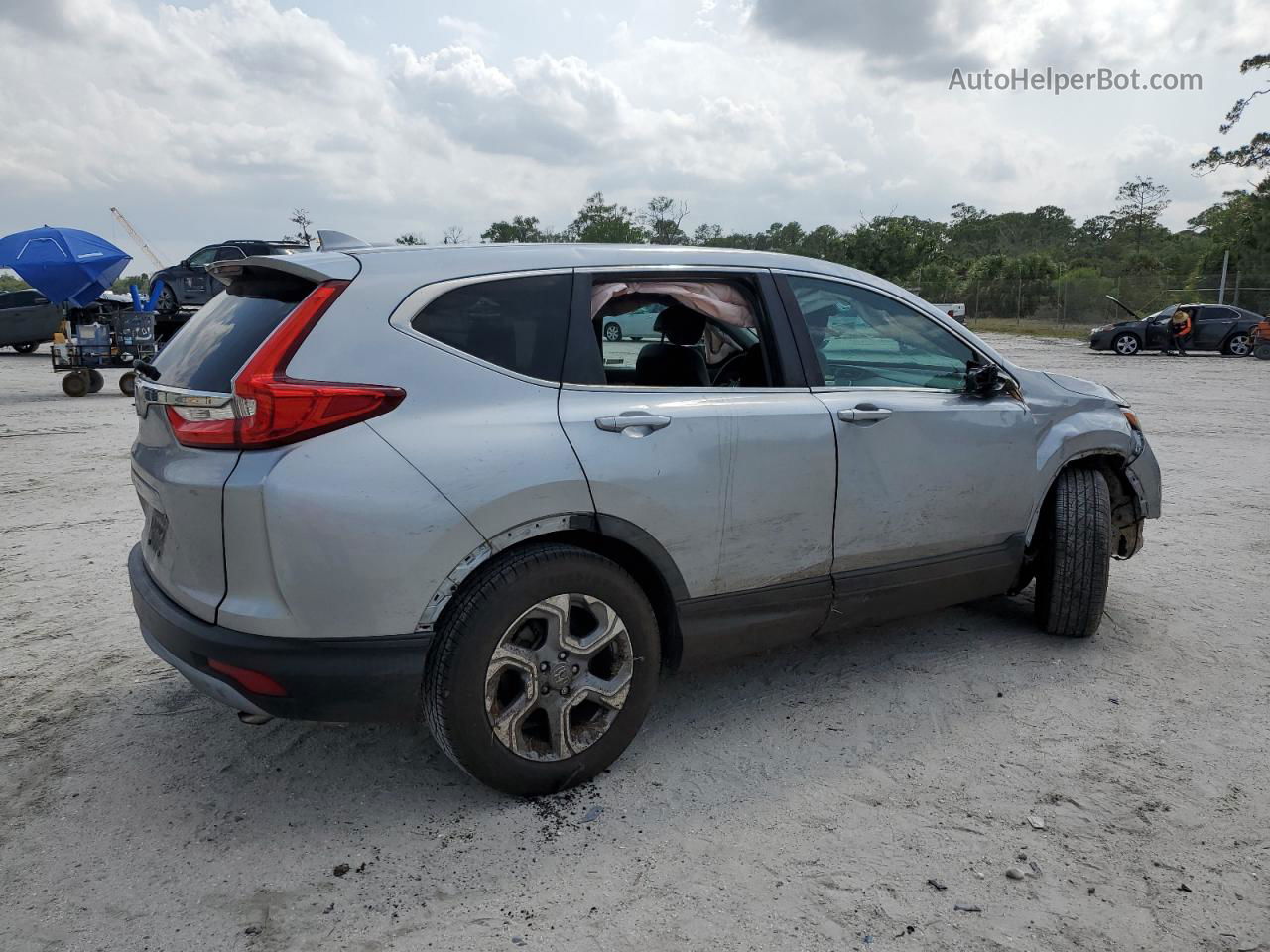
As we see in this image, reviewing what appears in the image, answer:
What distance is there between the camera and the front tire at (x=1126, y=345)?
26.0 meters

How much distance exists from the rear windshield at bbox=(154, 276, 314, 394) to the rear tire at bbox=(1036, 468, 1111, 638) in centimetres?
327

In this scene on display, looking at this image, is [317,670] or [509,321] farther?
[509,321]

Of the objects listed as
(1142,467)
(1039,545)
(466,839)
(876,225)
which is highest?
(876,225)

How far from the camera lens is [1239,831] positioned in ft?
9.21

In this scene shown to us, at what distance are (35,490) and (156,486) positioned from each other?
18.8ft

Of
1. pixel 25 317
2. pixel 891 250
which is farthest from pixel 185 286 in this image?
pixel 891 250

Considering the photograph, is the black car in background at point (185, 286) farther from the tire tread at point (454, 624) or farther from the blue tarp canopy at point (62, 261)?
the tire tread at point (454, 624)

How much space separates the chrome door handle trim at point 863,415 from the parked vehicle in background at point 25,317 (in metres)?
23.9

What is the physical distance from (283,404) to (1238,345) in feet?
92.7

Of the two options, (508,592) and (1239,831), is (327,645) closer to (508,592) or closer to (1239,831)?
(508,592)

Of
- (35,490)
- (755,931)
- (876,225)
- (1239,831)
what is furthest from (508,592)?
(876,225)

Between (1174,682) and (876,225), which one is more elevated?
(876,225)

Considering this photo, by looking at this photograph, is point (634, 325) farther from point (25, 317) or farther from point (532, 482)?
point (25, 317)

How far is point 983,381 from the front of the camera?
12.8ft
